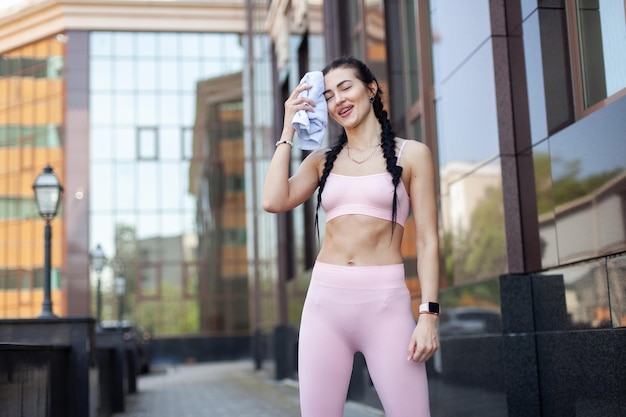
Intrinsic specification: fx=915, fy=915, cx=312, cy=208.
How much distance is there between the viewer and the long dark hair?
3.46m

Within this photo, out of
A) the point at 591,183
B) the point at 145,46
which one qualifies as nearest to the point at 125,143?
the point at 145,46

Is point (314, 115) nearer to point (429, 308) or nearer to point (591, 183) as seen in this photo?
point (429, 308)

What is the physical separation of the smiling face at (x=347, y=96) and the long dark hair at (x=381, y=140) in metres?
0.03

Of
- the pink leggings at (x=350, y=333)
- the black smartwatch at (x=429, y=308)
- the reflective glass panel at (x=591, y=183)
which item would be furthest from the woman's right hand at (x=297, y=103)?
the reflective glass panel at (x=591, y=183)

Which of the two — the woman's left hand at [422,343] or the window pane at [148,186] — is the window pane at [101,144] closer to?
the window pane at [148,186]

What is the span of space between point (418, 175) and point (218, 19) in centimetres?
4540

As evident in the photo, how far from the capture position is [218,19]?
47.5 m

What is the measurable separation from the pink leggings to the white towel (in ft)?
1.81

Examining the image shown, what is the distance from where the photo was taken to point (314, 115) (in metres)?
3.60

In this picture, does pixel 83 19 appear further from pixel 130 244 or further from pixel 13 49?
pixel 130 244

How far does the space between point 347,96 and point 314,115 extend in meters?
0.15

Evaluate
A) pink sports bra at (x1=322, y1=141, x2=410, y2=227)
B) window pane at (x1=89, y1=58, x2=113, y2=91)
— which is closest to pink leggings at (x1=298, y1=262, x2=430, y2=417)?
pink sports bra at (x1=322, y1=141, x2=410, y2=227)

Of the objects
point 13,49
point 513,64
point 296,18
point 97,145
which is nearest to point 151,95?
point 97,145

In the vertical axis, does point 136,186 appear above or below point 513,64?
above
